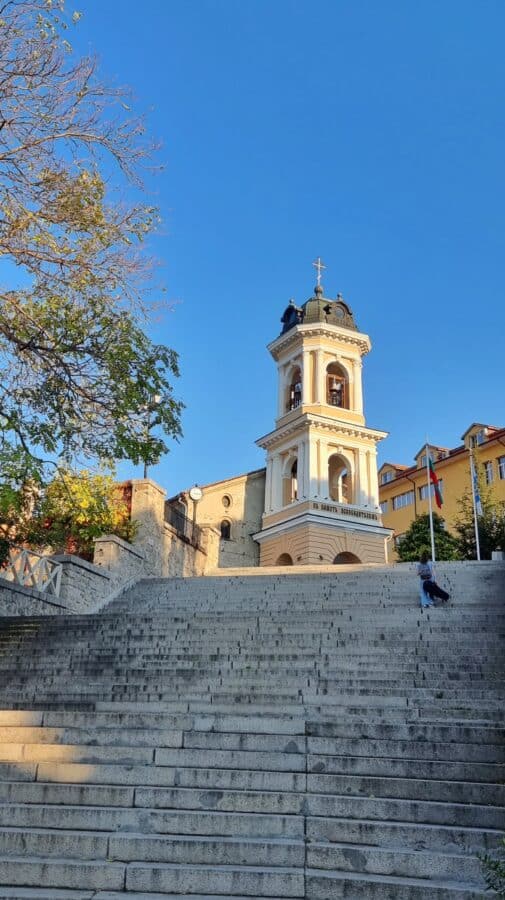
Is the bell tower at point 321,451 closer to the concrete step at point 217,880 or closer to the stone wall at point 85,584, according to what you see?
the stone wall at point 85,584

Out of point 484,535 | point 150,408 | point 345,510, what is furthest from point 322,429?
point 150,408

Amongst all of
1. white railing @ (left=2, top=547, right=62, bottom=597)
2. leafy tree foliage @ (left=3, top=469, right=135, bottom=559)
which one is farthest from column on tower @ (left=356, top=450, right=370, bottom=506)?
white railing @ (left=2, top=547, right=62, bottom=597)

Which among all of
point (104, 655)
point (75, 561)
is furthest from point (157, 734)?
point (75, 561)

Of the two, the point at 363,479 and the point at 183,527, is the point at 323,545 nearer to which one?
the point at 363,479

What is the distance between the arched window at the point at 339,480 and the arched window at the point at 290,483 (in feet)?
5.68

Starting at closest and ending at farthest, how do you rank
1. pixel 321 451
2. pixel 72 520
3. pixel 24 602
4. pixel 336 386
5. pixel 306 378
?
1. pixel 24 602
2. pixel 72 520
3. pixel 321 451
4. pixel 306 378
5. pixel 336 386

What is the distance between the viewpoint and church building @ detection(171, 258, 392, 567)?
3459 centimetres

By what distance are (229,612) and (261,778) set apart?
24.5ft

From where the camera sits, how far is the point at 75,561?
54.0 feet

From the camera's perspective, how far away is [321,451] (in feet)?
116

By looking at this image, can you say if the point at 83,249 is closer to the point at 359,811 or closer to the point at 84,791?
the point at 84,791

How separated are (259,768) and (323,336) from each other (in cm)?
3192

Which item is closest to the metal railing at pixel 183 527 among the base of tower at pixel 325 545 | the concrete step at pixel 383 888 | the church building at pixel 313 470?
the church building at pixel 313 470

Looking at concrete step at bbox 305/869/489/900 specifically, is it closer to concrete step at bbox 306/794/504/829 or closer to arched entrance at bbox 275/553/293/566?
concrete step at bbox 306/794/504/829
